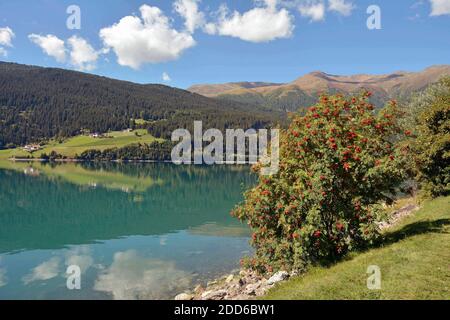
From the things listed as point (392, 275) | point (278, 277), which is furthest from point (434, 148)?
point (392, 275)

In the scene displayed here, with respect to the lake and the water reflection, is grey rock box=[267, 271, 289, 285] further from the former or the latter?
the water reflection

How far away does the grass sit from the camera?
13836 mm

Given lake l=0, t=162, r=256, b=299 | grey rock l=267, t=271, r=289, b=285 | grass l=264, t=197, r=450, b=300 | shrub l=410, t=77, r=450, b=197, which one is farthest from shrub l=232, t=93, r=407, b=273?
shrub l=410, t=77, r=450, b=197

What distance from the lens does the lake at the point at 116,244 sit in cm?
3506

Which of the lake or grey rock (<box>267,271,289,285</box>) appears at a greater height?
grey rock (<box>267,271,289,285</box>)

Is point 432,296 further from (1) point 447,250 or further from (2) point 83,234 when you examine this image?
(2) point 83,234

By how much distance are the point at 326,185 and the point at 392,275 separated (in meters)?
5.20

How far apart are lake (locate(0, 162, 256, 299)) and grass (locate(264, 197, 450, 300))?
12.0 meters

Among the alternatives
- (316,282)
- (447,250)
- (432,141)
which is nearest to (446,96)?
(432,141)

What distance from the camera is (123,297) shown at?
1262 inches

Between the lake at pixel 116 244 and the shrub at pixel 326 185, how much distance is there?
851cm

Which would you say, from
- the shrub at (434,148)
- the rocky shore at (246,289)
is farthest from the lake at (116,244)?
the shrub at (434,148)

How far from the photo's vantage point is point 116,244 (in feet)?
173
